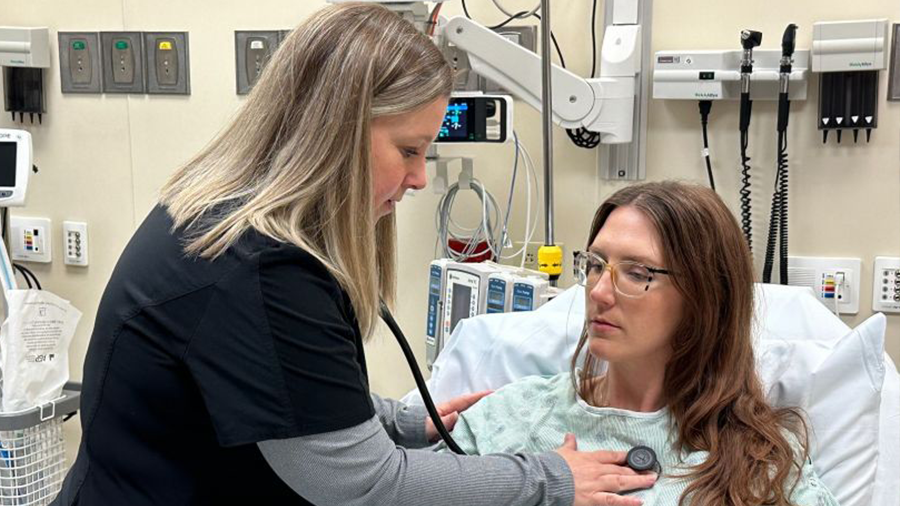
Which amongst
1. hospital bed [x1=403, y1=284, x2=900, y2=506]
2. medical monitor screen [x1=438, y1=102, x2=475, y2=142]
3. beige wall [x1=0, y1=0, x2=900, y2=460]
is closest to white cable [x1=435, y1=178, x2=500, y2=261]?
beige wall [x1=0, y1=0, x2=900, y2=460]

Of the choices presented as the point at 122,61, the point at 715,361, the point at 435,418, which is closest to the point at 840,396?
the point at 715,361

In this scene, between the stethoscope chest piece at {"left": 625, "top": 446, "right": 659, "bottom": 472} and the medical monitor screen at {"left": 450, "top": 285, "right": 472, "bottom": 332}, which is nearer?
the stethoscope chest piece at {"left": 625, "top": 446, "right": 659, "bottom": 472}

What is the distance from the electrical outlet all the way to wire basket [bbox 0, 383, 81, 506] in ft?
6.28

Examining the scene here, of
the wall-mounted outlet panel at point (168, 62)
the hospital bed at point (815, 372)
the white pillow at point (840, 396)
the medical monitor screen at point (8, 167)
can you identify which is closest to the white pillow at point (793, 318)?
the hospital bed at point (815, 372)

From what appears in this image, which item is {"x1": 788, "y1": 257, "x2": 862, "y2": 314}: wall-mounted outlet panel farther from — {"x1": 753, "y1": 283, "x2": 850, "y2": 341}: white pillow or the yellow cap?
the yellow cap

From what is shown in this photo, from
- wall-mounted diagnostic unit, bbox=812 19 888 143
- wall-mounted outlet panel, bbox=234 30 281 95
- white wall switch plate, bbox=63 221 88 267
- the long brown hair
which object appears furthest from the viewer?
white wall switch plate, bbox=63 221 88 267

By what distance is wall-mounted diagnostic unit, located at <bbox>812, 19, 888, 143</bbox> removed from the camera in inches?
85.4

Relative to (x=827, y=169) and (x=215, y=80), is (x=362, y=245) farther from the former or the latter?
(x=215, y=80)

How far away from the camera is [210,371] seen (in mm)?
1156

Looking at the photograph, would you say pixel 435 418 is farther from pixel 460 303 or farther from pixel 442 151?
pixel 442 151

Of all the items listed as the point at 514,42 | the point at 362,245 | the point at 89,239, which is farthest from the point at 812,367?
the point at 89,239

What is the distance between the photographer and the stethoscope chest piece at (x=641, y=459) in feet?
4.82

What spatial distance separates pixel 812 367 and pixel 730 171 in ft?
2.84

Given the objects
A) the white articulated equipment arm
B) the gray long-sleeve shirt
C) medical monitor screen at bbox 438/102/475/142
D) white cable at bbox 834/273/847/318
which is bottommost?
the gray long-sleeve shirt
